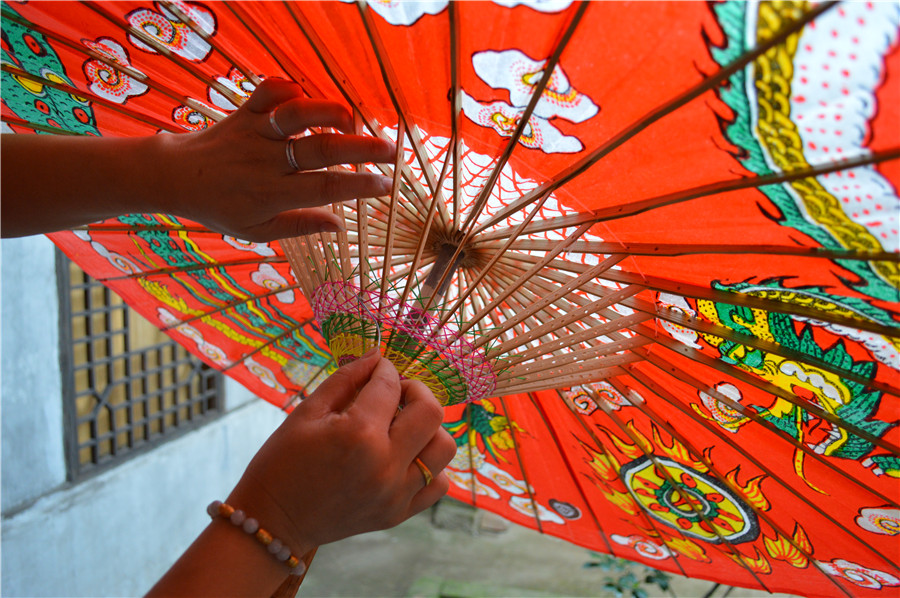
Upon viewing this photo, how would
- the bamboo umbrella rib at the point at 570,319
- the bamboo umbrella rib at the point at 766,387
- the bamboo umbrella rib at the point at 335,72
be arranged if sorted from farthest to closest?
the bamboo umbrella rib at the point at 570,319, the bamboo umbrella rib at the point at 766,387, the bamboo umbrella rib at the point at 335,72

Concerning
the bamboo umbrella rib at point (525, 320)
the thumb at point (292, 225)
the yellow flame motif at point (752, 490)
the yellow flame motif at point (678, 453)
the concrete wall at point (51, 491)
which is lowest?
the concrete wall at point (51, 491)

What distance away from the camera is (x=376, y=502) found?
3.49 feet

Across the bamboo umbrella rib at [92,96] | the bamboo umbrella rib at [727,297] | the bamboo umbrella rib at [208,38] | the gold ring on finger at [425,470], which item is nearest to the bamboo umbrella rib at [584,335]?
the bamboo umbrella rib at [727,297]

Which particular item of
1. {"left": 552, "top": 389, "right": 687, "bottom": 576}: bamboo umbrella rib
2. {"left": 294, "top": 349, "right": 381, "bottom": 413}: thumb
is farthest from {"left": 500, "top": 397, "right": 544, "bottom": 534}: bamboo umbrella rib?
{"left": 294, "top": 349, "right": 381, "bottom": 413}: thumb

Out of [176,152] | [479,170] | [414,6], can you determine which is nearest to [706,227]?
[479,170]

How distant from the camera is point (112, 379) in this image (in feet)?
14.6

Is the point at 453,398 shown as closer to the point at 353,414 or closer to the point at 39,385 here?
the point at 353,414

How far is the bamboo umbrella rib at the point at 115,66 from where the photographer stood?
56.9 inches

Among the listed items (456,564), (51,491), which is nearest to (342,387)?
(51,491)

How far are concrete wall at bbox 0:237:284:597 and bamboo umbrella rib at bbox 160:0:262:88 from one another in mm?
2734

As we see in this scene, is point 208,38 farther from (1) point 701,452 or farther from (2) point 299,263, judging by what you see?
(1) point 701,452

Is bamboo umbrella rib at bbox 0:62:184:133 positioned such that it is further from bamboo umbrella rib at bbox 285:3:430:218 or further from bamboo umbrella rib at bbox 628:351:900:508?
bamboo umbrella rib at bbox 628:351:900:508

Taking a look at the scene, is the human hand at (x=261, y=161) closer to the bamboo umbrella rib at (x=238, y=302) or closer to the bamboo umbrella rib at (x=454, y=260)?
the bamboo umbrella rib at (x=454, y=260)

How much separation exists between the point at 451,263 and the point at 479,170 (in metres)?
0.26
